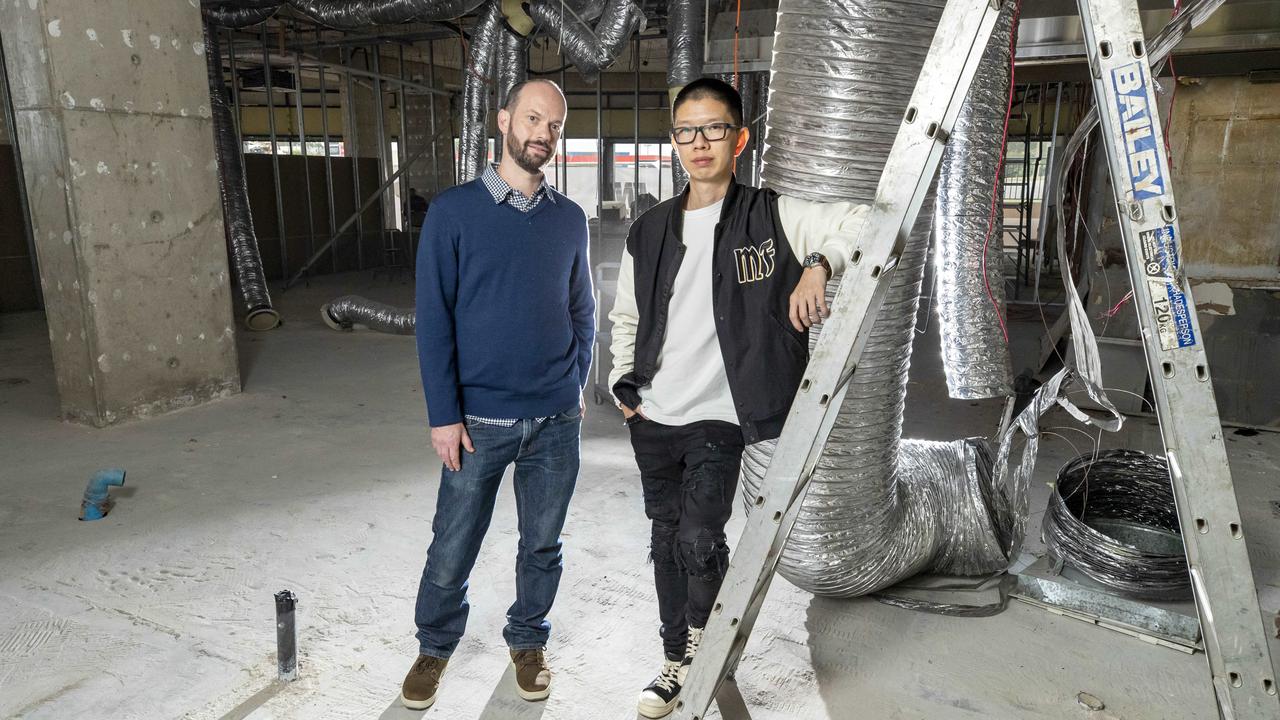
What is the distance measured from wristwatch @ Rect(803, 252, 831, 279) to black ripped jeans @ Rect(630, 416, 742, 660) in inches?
15.9

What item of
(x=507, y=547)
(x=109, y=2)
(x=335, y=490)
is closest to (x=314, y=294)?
(x=109, y=2)

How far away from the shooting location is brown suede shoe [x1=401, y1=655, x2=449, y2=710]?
190 cm

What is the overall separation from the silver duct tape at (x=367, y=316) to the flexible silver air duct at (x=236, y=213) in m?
0.49

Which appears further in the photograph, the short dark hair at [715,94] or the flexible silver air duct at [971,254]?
the flexible silver air duct at [971,254]

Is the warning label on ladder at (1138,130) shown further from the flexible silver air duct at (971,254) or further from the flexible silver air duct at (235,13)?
the flexible silver air duct at (235,13)

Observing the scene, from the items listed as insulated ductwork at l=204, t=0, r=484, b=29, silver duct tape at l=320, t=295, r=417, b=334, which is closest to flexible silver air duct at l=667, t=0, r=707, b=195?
insulated ductwork at l=204, t=0, r=484, b=29

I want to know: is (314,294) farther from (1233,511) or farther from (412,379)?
(1233,511)

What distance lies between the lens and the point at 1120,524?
2668 mm

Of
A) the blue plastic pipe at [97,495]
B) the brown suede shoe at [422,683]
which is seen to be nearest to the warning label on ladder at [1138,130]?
the brown suede shoe at [422,683]

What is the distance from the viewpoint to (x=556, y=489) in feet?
6.24

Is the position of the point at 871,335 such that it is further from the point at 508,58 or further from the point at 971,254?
the point at 508,58

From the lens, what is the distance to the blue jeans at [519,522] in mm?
1817

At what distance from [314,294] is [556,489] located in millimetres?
7100

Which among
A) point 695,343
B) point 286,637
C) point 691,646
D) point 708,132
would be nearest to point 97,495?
point 286,637
